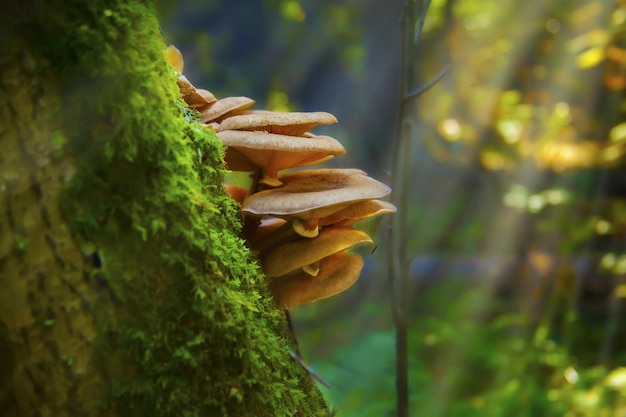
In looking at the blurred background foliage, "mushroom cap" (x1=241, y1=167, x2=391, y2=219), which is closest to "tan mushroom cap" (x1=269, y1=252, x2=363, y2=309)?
"mushroom cap" (x1=241, y1=167, x2=391, y2=219)

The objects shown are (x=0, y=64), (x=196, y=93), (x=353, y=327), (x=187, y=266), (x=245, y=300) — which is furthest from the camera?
(x=353, y=327)

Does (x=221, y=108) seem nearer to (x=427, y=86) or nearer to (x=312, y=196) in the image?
(x=312, y=196)

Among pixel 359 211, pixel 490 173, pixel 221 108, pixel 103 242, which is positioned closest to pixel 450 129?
pixel 490 173

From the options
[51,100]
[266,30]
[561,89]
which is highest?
[266,30]

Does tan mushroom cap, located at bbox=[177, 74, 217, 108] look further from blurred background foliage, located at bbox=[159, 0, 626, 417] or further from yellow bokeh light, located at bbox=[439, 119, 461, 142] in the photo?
yellow bokeh light, located at bbox=[439, 119, 461, 142]

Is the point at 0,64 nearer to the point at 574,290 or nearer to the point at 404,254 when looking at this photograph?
the point at 404,254

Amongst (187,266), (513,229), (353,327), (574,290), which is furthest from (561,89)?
(187,266)
